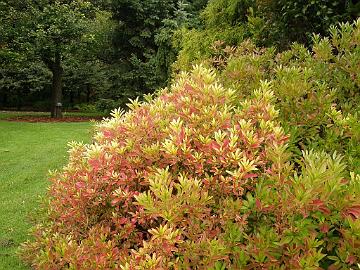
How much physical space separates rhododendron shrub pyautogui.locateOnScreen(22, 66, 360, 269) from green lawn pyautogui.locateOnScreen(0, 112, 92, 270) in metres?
2.62

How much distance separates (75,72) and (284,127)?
26.8m

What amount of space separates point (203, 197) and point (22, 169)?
29.4 ft

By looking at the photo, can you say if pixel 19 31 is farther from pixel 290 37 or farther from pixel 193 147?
pixel 193 147

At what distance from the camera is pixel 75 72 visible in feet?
91.7

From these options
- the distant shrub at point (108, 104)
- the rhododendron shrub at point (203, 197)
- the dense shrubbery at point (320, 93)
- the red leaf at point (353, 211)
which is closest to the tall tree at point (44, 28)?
the distant shrub at point (108, 104)

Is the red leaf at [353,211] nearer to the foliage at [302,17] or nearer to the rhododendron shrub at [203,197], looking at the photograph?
the rhododendron shrub at [203,197]

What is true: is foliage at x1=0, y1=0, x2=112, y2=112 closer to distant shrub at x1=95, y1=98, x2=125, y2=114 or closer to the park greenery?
distant shrub at x1=95, y1=98, x2=125, y2=114

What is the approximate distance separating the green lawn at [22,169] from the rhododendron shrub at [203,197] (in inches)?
103

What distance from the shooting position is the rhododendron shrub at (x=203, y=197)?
1.85 metres

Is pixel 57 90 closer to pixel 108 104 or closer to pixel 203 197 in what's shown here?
pixel 108 104

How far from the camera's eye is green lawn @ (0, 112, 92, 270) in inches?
226

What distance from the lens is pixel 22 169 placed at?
33.0 feet

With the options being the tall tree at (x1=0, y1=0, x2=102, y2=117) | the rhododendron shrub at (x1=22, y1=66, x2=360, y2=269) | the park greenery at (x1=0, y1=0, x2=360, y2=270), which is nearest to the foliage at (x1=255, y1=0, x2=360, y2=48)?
the park greenery at (x1=0, y1=0, x2=360, y2=270)

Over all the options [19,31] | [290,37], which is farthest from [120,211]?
[19,31]
